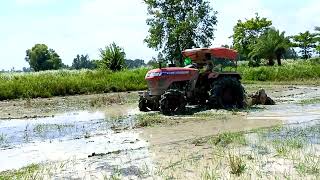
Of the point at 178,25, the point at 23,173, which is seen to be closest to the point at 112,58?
the point at 178,25

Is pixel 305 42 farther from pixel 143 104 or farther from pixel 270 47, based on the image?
pixel 143 104

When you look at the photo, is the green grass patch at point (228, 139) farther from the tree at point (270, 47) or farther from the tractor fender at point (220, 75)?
the tree at point (270, 47)

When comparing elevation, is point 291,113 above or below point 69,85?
below

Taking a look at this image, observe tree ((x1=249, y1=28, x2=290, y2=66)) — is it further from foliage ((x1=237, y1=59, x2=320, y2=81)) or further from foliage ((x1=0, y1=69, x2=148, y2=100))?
foliage ((x1=0, y1=69, x2=148, y2=100))

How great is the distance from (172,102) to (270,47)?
135 feet

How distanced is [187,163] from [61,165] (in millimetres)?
2000

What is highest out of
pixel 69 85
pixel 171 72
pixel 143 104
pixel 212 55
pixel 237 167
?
pixel 212 55

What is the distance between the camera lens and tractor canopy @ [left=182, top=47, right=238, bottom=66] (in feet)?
49.4

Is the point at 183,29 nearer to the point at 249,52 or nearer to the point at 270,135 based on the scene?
the point at 249,52

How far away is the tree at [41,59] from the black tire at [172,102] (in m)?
70.7

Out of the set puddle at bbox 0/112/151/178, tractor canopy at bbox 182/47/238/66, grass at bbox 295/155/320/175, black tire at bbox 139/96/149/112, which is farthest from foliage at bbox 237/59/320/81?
grass at bbox 295/155/320/175

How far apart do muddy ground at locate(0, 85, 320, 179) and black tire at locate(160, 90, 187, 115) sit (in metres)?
0.32

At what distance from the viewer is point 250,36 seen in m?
62.2

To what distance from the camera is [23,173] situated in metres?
7.02
